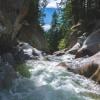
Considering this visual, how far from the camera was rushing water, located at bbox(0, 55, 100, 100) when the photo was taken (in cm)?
1341

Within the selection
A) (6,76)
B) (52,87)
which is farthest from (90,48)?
(6,76)

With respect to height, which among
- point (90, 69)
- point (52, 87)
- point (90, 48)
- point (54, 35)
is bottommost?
point (54, 35)

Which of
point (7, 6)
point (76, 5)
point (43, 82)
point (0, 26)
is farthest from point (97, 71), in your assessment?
point (76, 5)

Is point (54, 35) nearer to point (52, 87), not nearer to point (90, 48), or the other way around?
point (90, 48)

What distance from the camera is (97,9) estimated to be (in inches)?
1597

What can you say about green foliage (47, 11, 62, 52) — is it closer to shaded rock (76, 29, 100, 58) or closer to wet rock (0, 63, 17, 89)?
shaded rock (76, 29, 100, 58)

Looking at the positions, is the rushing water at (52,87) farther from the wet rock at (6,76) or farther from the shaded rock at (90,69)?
the shaded rock at (90,69)

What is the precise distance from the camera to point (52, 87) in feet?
48.0

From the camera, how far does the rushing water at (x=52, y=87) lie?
44.0ft

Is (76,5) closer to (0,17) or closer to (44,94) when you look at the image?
(0,17)

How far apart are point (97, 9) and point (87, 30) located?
3158 millimetres

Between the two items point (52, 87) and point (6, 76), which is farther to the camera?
point (6, 76)

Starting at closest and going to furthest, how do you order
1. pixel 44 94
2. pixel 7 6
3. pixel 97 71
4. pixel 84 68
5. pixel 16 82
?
pixel 44 94
pixel 16 82
pixel 97 71
pixel 84 68
pixel 7 6

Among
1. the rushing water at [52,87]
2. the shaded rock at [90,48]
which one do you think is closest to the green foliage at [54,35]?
the shaded rock at [90,48]
